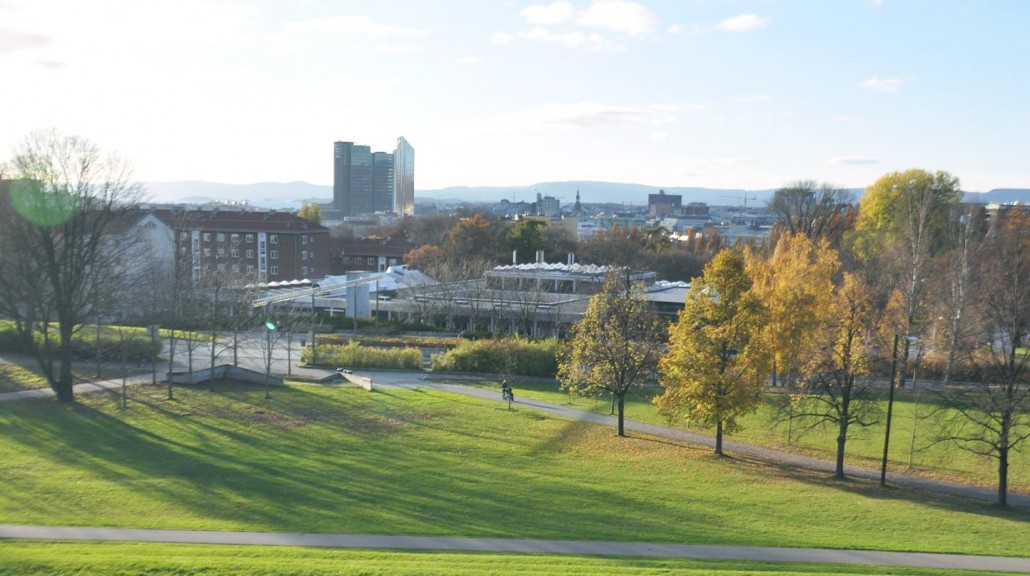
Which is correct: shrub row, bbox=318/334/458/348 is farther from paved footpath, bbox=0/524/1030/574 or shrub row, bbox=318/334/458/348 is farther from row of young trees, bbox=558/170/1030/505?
paved footpath, bbox=0/524/1030/574

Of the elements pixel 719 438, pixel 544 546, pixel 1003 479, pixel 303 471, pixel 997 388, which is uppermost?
pixel 997 388

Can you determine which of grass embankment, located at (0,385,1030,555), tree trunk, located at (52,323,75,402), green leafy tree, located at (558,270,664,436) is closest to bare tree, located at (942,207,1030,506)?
grass embankment, located at (0,385,1030,555)

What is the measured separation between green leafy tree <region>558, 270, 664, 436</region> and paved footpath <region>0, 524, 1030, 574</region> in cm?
1346

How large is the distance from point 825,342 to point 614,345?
8114 millimetres

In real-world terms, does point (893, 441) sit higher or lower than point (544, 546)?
lower

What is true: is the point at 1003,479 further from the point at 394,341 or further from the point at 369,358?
the point at 394,341

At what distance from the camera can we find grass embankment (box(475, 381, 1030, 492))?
26.2m

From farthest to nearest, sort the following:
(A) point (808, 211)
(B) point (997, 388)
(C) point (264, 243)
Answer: (C) point (264, 243) < (A) point (808, 211) < (B) point (997, 388)

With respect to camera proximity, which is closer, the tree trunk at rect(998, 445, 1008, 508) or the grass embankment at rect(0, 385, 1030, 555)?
the grass embankment at rect(0, 385, 1030, 555)

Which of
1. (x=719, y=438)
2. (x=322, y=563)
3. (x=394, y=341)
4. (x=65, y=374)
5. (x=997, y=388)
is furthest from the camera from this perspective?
(x=394, y=341)

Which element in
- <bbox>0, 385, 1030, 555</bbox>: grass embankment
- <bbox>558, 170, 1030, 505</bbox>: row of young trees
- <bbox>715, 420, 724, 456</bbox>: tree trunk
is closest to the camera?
<bbox>0, 385, 1030, 555</bbox>: grass embankment

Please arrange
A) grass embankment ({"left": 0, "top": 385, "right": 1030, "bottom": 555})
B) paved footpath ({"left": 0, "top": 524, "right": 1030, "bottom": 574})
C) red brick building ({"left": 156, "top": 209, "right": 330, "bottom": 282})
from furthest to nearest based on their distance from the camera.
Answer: red brick building ({"left": 156, "top": 209, "right": 330, "bottom": 282}) < grass embankment ({"left": 0, "top": 385, "right": 1030, "bottom": 555}) < paved footpath ({"left": 0, "top": 524, "right": 1030, "bottom": 574})

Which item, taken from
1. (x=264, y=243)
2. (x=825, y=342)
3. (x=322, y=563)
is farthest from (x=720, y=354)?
(x=264, y=243)

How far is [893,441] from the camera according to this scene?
29.9 metres
